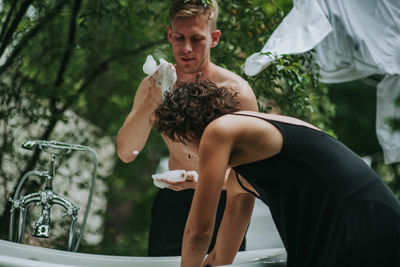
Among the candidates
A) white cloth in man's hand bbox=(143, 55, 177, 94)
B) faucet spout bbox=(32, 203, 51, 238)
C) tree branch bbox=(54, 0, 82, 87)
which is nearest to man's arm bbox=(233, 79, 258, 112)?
white cloth in man's hand bbox=(143, 55, 177, 94)

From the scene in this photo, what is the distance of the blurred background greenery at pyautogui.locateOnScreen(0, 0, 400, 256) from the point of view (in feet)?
9.91

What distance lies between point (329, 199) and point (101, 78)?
4.10 meters

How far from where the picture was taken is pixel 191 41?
236 cm

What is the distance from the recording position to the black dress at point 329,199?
1.49 m

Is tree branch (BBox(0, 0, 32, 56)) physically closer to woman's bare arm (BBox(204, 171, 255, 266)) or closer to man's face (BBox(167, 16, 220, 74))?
man's face (BBox(167, 16, 220, 74))

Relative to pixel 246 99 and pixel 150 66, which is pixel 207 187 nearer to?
pixel 150 66

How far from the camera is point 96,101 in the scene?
5383 mm

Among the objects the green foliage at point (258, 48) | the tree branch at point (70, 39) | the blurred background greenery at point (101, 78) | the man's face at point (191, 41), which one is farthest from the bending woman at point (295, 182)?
the tree branch at point (70, 39)

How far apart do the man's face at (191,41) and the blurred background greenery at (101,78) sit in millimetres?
341

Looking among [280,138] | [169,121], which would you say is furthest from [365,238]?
[169,121]

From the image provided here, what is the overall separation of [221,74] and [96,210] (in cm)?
300

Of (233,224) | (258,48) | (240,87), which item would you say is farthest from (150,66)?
(258,48)

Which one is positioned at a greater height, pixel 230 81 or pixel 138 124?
pixel 230 81

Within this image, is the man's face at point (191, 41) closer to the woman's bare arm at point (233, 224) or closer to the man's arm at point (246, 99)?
the man's arm at point (246, 99)
